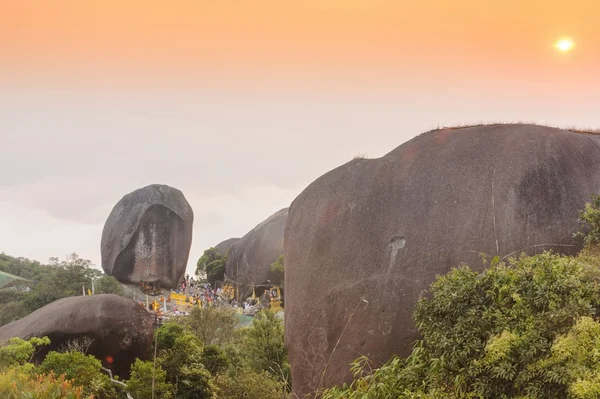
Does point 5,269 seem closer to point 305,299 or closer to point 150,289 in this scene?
point 150,289

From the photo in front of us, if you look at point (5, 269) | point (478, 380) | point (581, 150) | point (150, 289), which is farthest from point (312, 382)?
point (5, 269)

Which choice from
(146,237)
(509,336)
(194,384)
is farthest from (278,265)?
(509,336)

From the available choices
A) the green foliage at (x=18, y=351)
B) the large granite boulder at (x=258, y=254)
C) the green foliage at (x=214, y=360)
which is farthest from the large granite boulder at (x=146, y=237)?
the green foliage at (x=18, y=351)

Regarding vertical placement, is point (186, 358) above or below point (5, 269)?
below

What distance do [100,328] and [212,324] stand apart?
8343mm

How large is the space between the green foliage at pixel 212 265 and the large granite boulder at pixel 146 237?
7.73m

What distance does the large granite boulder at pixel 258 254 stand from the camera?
1577 inches

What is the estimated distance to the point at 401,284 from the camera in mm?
9031

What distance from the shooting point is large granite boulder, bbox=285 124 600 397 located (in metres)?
8.74

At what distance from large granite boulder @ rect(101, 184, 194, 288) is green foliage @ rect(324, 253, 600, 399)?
33.9 metres

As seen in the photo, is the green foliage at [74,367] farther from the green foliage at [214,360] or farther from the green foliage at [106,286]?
the green foliage at [106,286]

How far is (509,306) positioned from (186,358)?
10356 mm

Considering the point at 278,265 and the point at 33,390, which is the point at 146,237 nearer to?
the point at 278,265

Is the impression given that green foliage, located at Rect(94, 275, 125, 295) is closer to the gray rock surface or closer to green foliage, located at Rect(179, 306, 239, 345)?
green foliage, located at Rect(179, 306, 239, 345)
